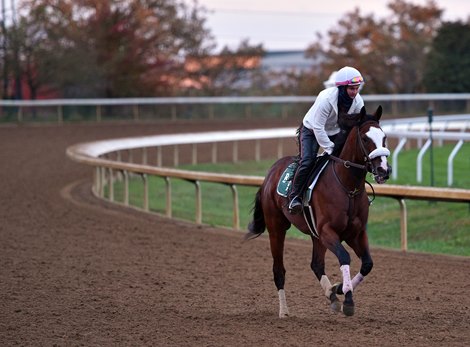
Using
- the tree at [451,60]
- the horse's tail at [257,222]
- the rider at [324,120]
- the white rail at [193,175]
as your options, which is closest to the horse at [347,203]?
the rider at [324,120]

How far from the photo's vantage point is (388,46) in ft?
150

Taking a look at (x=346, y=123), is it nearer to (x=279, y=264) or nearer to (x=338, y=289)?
(x=338, y=289)

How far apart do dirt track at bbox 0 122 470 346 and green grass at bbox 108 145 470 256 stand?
155cm

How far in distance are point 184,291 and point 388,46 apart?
37.8 m

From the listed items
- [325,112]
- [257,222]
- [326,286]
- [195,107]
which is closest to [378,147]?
[325,112]

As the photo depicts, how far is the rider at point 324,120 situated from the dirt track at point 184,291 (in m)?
1.06

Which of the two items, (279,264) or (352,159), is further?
(279,264)

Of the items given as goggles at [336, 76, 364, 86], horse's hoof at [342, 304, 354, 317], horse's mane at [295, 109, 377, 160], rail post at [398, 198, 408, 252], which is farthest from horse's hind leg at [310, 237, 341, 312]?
rail post at [398, 198, 408, 252]

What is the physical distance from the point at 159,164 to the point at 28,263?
1271 cm

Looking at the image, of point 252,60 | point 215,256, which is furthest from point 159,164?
point 252,60

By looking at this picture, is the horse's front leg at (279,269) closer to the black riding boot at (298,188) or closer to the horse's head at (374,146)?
the black riding boot at (298,188)

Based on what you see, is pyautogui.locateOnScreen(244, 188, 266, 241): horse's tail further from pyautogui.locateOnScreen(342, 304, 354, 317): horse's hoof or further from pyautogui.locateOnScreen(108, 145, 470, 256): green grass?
pyautogui.locateOnScreen(108, 145, 470, 256): green grass

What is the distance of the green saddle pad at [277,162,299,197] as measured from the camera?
8.57m

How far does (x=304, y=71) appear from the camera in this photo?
50844 millimetres
